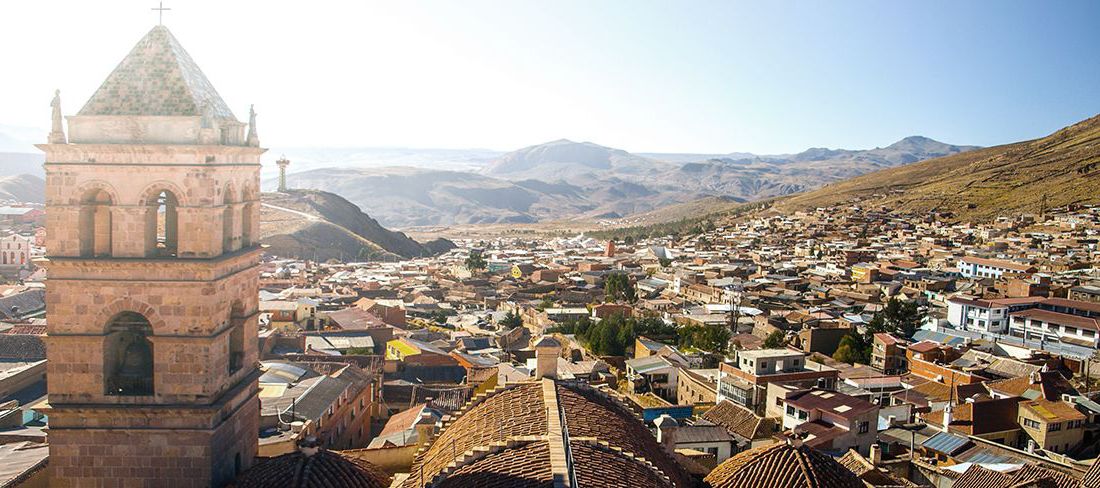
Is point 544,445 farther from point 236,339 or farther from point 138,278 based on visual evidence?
point 138,278

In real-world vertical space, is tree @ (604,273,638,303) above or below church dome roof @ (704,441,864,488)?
below

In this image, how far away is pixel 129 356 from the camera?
10.7 meters

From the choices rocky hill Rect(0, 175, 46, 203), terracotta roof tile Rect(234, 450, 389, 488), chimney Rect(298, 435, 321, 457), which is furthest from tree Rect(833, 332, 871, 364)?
rocky hill Rect(0, 175, 46, 203)

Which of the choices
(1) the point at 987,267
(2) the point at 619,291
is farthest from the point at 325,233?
(1) the point at 987,267

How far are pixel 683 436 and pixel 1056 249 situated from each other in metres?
56.4

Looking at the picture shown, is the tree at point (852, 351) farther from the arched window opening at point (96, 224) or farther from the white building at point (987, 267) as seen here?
the arched window opening at point (96, 224)

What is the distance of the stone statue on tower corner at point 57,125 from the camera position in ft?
32.3

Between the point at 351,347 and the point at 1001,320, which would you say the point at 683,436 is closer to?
the point at 351,347

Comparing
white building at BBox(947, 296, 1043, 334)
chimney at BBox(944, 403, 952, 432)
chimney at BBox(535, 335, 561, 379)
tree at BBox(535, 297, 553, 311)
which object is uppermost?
chimney at BBox(535, 335, 561, 379)

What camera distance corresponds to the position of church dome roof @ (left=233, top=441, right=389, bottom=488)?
30.5ft

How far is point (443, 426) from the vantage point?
12.2 meters

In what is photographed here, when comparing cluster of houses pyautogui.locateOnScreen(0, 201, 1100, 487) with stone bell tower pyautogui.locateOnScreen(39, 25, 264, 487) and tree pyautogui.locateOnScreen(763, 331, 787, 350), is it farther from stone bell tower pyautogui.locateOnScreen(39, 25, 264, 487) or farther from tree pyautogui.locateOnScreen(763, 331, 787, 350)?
stone bell tower pyautogui.locateOnScreen(39, 25, 264, 487)

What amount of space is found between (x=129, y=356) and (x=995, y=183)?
11341 cm

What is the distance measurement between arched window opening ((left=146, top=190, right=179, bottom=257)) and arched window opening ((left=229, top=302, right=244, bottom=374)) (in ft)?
3.44
